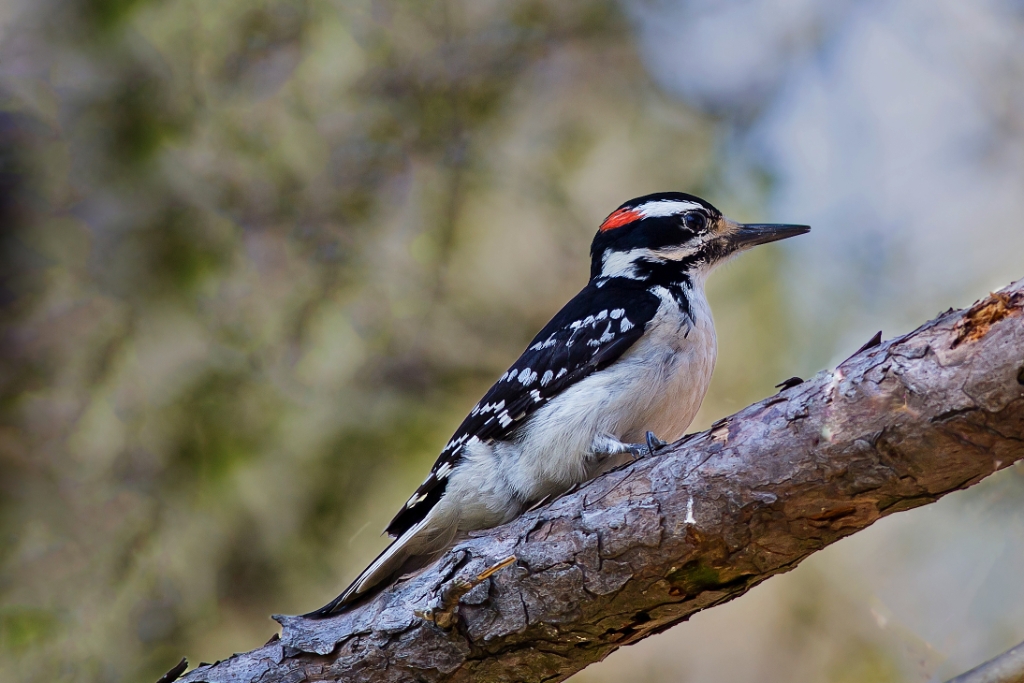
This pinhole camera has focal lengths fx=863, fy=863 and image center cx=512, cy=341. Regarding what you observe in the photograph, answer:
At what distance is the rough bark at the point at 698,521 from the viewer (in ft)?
5.15

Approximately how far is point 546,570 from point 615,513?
0.23 meters

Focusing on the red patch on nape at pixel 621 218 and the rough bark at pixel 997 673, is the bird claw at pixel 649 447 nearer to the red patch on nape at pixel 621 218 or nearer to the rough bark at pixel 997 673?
the rough bark at pixel 997 673

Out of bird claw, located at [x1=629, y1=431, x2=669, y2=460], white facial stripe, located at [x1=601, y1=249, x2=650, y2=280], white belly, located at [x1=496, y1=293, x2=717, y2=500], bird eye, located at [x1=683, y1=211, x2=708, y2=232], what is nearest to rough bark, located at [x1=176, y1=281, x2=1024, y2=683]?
bird claw, located at [x1=629, y1=431, x2=669, y2=460]

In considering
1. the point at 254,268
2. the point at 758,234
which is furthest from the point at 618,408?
the point at 254,268

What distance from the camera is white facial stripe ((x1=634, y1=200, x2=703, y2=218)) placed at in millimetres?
3365

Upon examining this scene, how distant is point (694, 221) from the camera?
334cm

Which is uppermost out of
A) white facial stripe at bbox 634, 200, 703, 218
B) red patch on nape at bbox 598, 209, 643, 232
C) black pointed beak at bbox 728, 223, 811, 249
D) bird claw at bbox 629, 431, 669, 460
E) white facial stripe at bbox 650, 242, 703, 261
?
red patch on nape at bbox 598, 209, 643, 232

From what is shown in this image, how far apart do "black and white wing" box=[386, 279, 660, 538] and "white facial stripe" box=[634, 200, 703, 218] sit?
1.64 ft

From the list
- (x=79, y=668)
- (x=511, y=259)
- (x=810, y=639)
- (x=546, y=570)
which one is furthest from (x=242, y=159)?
(x=810, y=639)

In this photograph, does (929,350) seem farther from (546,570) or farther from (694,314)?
(694,314)

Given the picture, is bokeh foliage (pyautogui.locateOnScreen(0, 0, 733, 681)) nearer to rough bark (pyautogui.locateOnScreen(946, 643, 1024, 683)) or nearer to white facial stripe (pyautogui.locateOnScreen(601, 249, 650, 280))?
white facial stripe (pyautogui.locateOnScreen(601, 249, 650, 280))

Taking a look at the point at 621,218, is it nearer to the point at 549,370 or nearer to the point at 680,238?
the point at 680,238

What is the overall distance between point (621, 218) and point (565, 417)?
1.15m

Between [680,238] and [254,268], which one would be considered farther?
[254,268]
